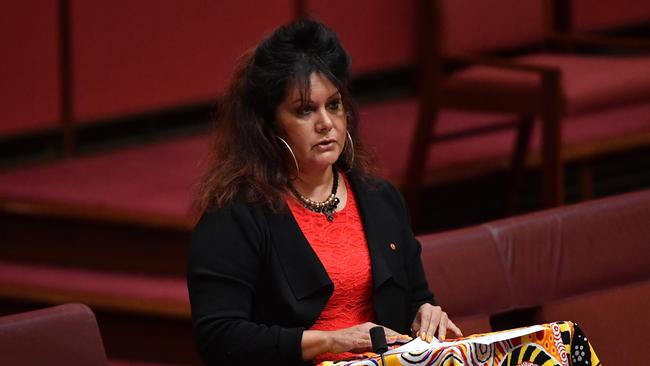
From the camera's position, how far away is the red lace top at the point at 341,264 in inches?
99.5

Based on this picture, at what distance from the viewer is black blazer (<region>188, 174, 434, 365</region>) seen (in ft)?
7.91

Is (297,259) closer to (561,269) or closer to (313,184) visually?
(313,184)

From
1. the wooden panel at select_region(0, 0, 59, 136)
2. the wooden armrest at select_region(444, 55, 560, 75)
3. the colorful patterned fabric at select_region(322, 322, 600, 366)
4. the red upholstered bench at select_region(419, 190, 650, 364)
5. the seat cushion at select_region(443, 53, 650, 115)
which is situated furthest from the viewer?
the wooden panel at select_region(0, 0, 59, 136)

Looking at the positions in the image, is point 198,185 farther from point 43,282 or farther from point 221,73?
point 221,73

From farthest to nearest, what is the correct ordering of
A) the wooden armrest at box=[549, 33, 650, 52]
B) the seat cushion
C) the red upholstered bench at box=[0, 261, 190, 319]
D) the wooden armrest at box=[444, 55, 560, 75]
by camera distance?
the wooden armrest at box=[549, 33, 650, 52], the seat cushion, the wooden armrest at box=[444, 55, 560, 75], the red upholstered bench at box=[0, 261, 190, 319]

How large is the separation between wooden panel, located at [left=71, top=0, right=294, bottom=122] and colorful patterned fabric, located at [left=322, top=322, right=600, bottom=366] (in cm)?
261

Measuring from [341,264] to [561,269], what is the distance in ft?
2.66

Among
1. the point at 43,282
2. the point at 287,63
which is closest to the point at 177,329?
the point at 43,282

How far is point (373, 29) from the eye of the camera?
5.77m

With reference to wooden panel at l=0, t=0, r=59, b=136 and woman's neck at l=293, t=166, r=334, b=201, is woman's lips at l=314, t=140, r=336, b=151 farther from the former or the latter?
wooden panel at l=0, t=0, r=59, b=136

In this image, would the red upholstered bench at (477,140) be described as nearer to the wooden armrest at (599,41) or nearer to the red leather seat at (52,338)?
the wooden armrest at (599,41)

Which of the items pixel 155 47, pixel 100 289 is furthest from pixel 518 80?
pixel 100 289

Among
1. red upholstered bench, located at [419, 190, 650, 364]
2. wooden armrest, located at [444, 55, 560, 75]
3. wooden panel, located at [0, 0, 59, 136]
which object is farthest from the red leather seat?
wooden panel, located at [0, 0, 59, 136]

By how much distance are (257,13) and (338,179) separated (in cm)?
282
